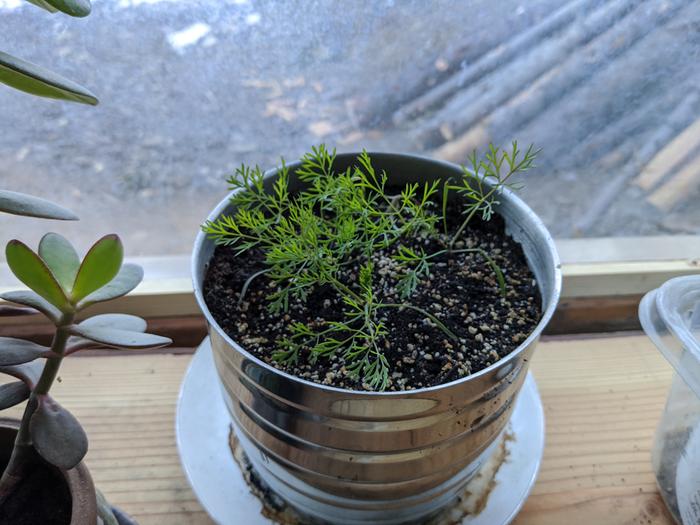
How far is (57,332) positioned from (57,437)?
2.8 inches

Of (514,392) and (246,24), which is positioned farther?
(246,24)

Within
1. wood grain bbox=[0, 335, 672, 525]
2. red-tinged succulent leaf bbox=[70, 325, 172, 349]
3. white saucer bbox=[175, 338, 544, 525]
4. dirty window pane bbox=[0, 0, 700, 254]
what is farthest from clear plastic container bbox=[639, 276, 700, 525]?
red-tinged succulent leaf bbox=[70, 325, 172, 349]

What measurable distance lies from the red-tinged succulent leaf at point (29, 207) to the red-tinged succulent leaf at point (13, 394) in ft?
0.44

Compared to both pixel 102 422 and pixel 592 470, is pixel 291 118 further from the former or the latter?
pixel 592 470

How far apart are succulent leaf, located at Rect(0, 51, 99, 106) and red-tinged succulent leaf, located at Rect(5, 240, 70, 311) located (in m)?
0.09

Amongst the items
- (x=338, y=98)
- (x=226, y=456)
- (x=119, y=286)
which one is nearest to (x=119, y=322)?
(x=119, y=286)

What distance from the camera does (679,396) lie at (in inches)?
29.3

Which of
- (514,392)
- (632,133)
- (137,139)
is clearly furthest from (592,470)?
(137,139)

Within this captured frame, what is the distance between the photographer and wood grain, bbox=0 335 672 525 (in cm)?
75

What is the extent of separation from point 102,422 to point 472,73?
2.05 feet

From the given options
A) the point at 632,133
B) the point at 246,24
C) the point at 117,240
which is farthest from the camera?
the point at 632,133

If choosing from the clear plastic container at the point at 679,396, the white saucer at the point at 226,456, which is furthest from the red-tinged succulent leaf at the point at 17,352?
the clear plastic container at the point at 679,396

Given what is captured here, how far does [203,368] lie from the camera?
0.82 metres

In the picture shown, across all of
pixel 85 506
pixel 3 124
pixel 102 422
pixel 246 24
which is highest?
pixel 246 24
